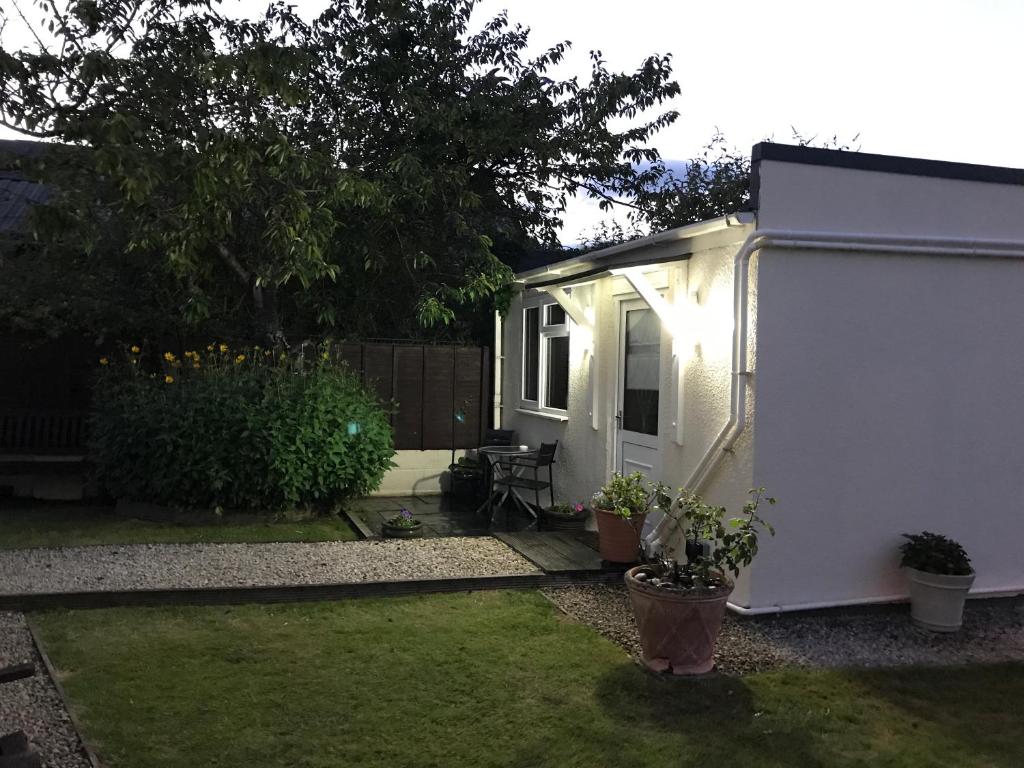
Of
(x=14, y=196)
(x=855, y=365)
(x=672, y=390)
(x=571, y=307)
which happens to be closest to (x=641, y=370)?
(x=672, y=390)

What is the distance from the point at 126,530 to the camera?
773 centimetres

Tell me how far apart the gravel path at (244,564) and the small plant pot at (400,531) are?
11.6 inches

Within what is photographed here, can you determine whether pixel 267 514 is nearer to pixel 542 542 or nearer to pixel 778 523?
pixel 542 542

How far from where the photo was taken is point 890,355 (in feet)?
18.6

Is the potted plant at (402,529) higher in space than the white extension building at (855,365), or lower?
lower

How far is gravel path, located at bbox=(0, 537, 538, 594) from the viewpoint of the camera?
595 centimetres

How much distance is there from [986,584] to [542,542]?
10.8ft

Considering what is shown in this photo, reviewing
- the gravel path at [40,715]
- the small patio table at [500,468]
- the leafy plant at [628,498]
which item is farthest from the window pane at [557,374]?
the gravel path at [40,715]

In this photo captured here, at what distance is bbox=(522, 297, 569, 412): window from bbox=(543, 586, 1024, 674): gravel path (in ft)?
11.5

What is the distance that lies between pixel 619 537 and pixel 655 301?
1765 millimetres

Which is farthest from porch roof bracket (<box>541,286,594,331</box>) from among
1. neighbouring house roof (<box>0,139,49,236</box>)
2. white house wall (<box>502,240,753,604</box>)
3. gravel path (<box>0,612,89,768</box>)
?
neighbouring house roof (<box>0,139,49,236</box>)

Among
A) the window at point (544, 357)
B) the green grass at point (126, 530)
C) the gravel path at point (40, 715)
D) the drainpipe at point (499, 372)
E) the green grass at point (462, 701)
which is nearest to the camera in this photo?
the gravel path at point (40, 715)

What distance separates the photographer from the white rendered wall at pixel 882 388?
545cm

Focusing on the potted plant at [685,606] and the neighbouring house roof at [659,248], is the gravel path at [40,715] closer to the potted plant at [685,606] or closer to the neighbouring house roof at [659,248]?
the potted plant at [685,606]
